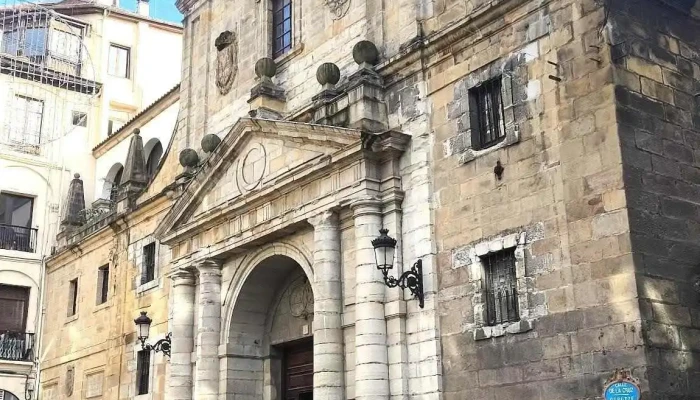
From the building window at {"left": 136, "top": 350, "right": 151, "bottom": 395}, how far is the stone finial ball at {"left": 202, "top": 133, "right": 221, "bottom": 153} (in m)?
5.03

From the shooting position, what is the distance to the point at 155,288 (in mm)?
20719

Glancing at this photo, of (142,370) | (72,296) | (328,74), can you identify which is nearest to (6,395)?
(72,296)

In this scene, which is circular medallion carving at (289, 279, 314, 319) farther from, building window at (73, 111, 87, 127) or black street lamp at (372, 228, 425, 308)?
building window at (73, 111, 87, 127)

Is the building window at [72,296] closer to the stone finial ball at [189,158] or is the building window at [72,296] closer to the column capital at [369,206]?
the stone finial ball at [189,158]

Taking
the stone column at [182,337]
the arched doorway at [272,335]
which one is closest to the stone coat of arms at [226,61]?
the stone column at [182,337]

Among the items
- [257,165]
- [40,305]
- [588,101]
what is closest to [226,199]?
[257,165]

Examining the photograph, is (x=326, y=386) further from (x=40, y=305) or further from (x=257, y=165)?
(x=40, y=305)

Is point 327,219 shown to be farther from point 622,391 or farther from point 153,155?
point 153,155

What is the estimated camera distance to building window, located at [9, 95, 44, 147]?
2873cm

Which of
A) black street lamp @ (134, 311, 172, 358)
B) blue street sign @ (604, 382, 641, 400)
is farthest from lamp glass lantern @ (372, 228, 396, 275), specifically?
black street lamp @ (134, 311, 172, 358)

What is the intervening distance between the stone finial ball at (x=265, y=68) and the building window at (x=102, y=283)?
28.8 feet

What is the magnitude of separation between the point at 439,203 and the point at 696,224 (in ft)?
11.6

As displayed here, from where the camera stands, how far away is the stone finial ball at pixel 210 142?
1879 cm

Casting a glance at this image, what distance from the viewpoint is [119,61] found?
31641 mm
